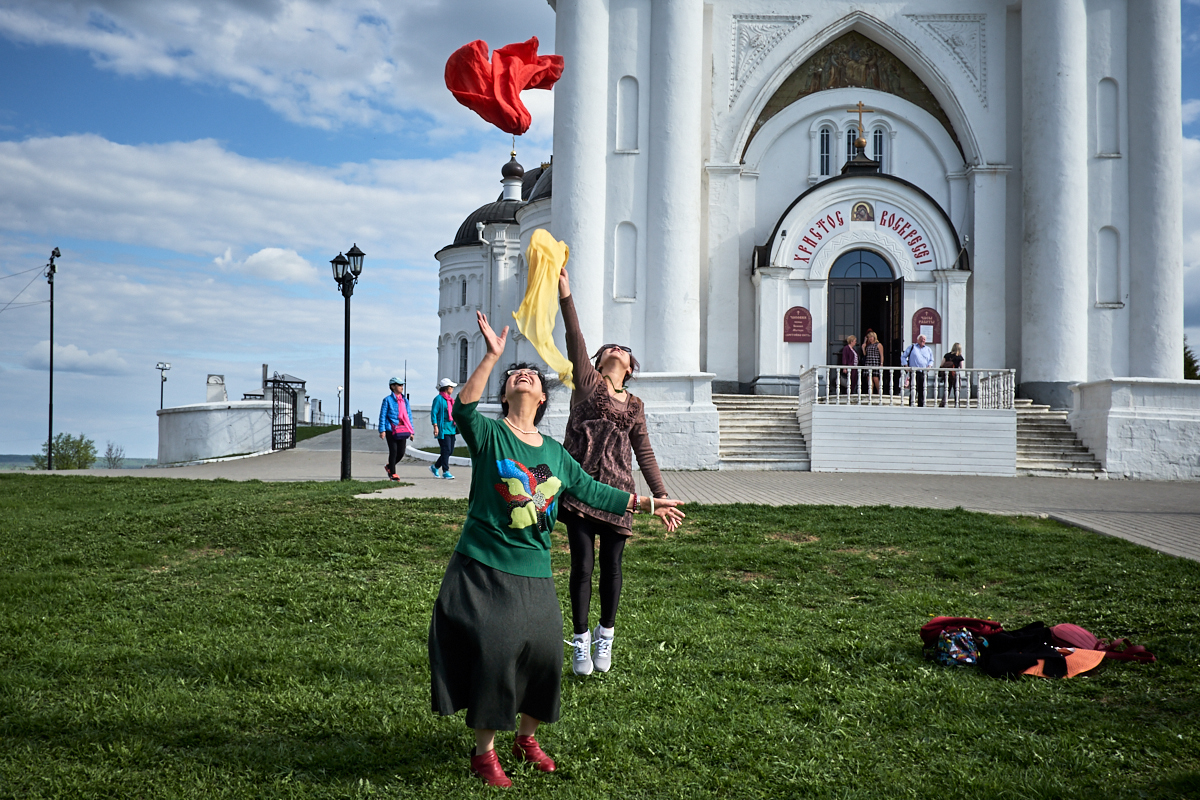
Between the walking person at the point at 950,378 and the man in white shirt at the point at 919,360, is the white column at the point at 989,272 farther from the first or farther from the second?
the man in white shirt at the point at 919,360

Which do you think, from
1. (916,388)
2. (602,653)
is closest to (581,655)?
(602,653)

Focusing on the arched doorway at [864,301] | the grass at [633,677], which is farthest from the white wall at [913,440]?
the grass at [633,677]

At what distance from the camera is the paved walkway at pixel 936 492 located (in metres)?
12.2

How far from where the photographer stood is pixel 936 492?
16422 mm

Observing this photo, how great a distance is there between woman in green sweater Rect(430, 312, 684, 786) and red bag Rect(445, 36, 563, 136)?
89.2 inches

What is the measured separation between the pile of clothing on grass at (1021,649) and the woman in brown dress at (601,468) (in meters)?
2.12

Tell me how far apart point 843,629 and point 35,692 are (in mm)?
5055

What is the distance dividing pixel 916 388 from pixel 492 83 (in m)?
17.5

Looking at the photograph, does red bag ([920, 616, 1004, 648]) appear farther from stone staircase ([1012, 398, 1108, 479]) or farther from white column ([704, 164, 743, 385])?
white column ([704, 164, 743, 385])

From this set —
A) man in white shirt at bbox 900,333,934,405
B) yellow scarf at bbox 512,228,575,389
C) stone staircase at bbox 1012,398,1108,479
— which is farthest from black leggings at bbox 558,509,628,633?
man in white shirt at bbox 900,333,934,405

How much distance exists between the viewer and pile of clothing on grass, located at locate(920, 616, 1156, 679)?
18.7 feet

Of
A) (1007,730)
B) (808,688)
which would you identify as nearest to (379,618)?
(808,688)

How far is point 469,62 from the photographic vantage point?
5750mm

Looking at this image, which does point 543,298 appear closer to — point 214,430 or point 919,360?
point 919,360
